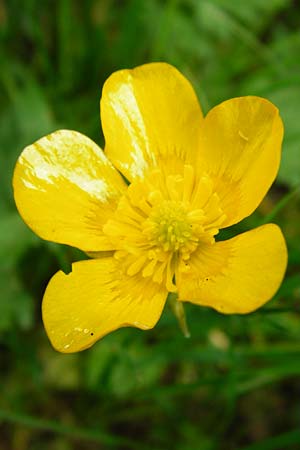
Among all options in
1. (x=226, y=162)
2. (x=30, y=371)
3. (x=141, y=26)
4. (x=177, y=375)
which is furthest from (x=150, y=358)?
(x=141, y=26)

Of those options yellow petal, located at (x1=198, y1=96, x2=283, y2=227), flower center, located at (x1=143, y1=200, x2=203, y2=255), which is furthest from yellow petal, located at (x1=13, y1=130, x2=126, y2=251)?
yellow petal, located at (x1=198, y1=96, x2=283, y2=227)

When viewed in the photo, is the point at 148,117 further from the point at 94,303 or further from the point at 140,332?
the point at 140,332

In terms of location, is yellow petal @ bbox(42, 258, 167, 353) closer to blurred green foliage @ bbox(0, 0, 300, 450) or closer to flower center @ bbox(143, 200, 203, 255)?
flower center @ bbox(143, 200, 203, 255)

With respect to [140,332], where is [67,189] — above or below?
above

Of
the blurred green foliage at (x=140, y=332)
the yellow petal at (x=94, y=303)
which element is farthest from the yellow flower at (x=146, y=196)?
the blurred green foliage at (x=140, y=332)

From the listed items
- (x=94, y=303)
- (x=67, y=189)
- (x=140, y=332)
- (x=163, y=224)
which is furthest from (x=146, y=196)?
(x=140, y=332)

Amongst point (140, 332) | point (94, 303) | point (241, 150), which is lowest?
point (140, 332)
